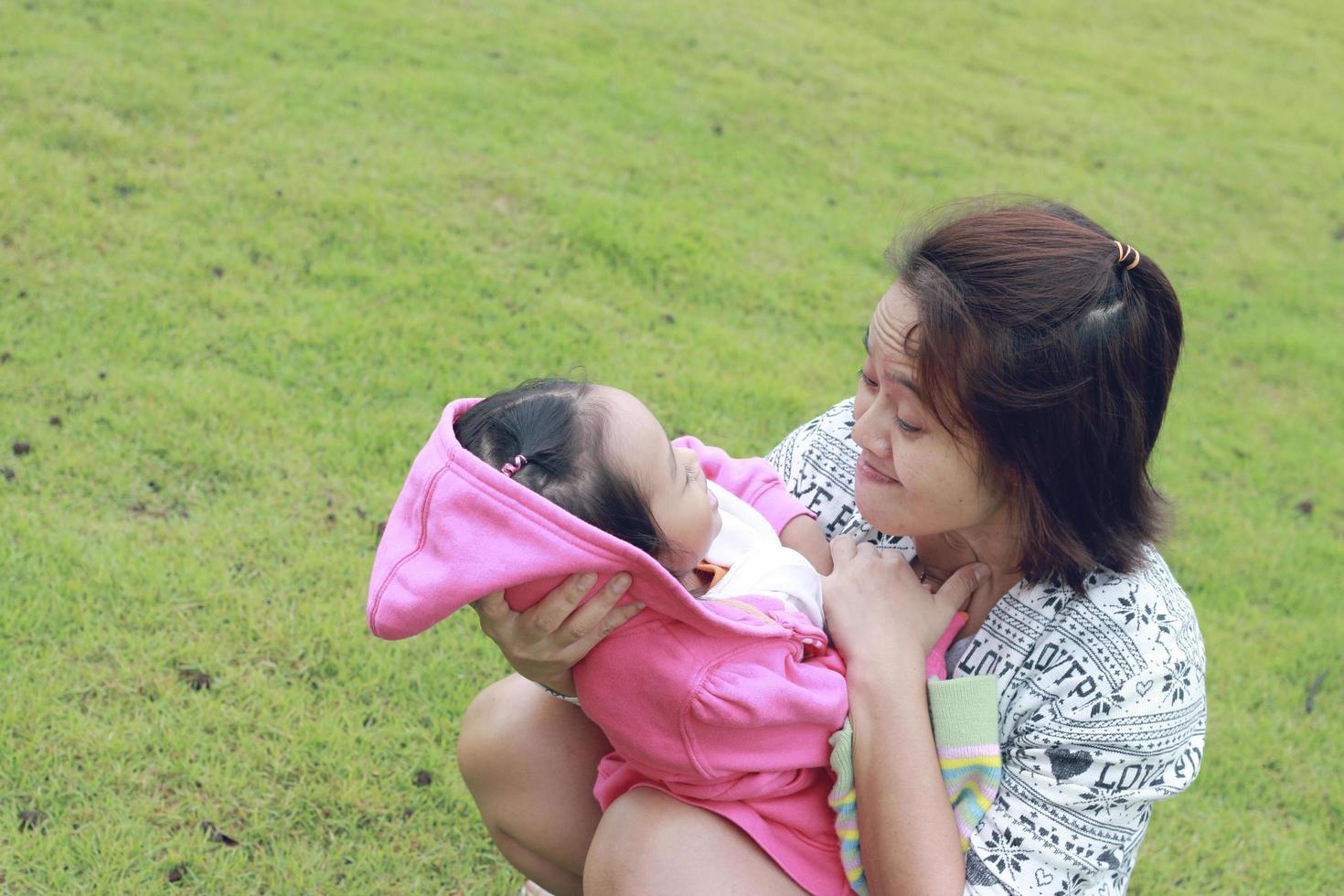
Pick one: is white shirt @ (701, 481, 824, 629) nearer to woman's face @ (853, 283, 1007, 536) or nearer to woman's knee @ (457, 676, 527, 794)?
woman's face @ (853, 283, 1007, 536)

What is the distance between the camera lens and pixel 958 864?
1.96 metres

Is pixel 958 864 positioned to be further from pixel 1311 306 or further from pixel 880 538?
pixel 1311 306

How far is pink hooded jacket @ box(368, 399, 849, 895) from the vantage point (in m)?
1.94

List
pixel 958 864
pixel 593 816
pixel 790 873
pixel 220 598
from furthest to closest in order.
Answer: pixel 220 598 → pixel 593 816 → pixel 790 873 → pixel 958 864

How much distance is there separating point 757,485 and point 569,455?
0.57m

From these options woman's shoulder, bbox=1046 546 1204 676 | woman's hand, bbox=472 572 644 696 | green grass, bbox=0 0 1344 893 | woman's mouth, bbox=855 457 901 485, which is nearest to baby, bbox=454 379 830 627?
woman's hand, bbox=472 572 644 696

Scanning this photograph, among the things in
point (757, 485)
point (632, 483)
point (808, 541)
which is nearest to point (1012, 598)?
point (808, 541)

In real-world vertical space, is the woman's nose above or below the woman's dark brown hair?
below

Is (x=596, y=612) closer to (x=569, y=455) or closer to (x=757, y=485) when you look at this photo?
(x=569, y=455)

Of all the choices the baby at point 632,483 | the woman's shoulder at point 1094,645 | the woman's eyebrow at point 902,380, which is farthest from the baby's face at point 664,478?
the woman's shoulder at point 1094,645

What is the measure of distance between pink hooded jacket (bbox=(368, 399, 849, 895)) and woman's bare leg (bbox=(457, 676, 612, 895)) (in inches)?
12.5

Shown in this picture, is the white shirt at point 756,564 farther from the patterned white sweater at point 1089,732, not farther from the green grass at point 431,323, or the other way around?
the green grass at point 431,323

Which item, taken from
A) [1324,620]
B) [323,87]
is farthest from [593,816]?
[323,87]

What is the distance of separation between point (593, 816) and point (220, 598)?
1.54 metres
